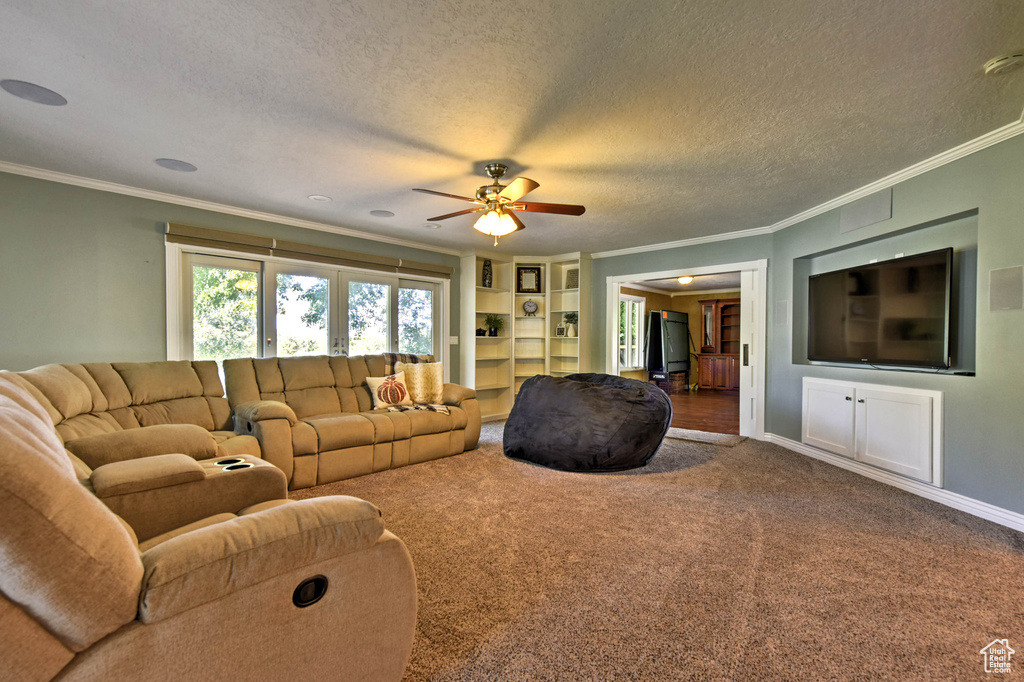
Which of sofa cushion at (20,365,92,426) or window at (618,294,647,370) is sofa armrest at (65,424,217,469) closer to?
sofa cushion at (20,365,92,426)

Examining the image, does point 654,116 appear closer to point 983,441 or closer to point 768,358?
point 983,441

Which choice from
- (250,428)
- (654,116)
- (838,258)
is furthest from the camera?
(838,258)

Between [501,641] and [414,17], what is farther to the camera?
[414,17]

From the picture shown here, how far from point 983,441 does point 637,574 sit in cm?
251

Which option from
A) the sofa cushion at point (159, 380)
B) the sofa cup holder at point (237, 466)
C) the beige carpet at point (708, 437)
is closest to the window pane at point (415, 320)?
the sofa cushion at point (159, 380)

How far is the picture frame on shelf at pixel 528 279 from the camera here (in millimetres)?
6488

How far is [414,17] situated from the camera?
1.76 metres

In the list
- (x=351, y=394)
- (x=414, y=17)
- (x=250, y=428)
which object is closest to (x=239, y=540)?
(x=414, y=17)

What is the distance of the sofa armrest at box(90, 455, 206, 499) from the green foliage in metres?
4.60

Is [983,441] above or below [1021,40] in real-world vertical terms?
below

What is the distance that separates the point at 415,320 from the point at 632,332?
468cm

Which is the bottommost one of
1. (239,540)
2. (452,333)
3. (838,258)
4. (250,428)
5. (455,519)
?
(455,519)

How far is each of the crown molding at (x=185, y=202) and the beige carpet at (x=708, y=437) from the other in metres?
3.80

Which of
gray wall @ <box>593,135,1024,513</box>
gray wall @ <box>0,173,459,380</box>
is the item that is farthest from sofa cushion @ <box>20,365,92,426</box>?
gray wall @ <box>593,135,1024,513</box>
